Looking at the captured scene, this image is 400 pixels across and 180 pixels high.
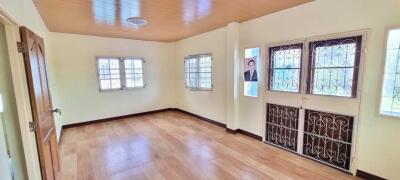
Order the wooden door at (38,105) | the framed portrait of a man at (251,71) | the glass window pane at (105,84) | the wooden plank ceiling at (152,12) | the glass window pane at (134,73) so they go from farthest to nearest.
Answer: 1. the glass window pane at (134,73)
2. the glass window pane at (105,84)
3. the framed portrait of a man at (251,71)
4. the wooden plank ceiling at (152,12)
5. the wooden door at (38,105)

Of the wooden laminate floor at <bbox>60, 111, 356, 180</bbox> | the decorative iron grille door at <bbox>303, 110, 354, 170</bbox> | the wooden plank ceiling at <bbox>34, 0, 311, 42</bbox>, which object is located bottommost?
the wooden laminate floor at <bbox>60, 111, 356, 180</bbox>

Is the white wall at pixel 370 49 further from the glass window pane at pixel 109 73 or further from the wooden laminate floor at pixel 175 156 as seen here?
the glass window pane at pixel 109 73

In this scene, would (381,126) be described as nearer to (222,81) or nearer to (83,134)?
(222,81)

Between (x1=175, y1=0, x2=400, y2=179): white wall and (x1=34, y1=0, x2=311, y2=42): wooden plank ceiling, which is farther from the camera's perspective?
(x1=34, y1=0, x2=311, y2=42): wooden plank ceiling

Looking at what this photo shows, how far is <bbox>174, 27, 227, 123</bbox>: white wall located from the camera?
14.7 feet

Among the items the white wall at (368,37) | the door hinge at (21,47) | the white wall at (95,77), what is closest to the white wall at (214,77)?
the white wall at (95,77)

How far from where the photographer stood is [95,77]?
4934mm

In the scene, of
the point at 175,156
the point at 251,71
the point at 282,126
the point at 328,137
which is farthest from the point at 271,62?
the point at 175,156

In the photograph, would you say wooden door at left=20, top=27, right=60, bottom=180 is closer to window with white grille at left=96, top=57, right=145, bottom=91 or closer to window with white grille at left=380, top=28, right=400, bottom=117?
window with white grille at left=96, top=57, right=145, bottom=91

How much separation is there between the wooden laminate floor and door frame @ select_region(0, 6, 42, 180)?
3.12 ft

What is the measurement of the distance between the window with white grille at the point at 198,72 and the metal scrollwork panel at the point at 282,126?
1916 millimetres

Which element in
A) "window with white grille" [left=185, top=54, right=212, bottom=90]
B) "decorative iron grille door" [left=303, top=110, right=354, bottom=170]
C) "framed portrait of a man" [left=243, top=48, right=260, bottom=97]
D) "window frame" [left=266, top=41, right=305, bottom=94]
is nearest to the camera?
"decorative iron grille door" [left=303, top=110, right=354, bottom=170]

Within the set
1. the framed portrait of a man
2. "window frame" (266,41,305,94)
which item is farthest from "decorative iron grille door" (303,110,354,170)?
the framed portrait of a man

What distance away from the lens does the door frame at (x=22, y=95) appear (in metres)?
1.57
